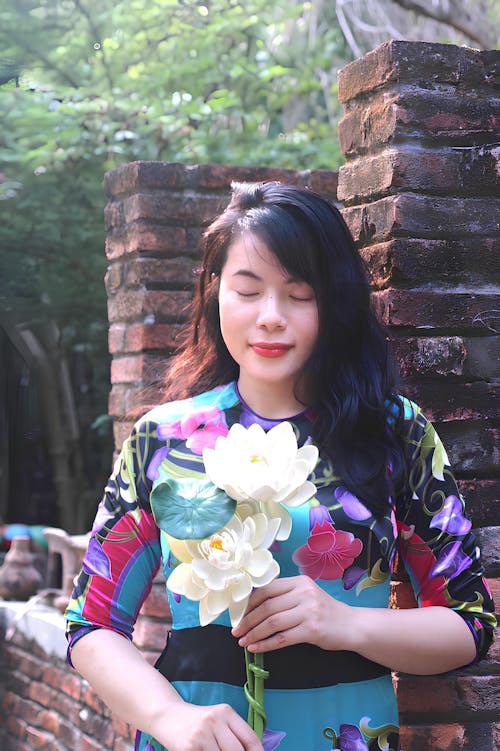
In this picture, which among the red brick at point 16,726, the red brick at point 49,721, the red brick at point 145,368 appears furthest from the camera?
the red brick at point 16,726

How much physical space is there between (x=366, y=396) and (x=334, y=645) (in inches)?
18.0

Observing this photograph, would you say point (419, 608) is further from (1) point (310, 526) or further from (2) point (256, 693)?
(2) point (256, 693)

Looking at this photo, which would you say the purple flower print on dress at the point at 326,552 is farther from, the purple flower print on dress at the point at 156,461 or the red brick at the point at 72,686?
the red brick at the point at 72,686

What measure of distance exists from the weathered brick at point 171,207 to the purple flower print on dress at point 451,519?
1.57 meters

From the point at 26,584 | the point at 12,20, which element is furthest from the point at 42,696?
the point at 12,20

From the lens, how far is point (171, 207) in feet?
10.7

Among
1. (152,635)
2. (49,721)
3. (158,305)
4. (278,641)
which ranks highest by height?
(158,305)

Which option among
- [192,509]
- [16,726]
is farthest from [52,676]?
[192,509]

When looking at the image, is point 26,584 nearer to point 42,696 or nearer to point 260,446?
point 42,696

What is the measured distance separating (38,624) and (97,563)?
2553 mm

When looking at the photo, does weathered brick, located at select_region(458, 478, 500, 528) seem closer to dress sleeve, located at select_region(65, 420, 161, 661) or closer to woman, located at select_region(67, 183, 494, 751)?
woman, located at select_region(67, 183, 494, 751)

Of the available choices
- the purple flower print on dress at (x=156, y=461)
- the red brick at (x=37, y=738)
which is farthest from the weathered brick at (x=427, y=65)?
the red brick at (x=37, y=738)

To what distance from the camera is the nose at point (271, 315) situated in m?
1.85

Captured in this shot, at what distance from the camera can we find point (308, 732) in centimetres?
178
